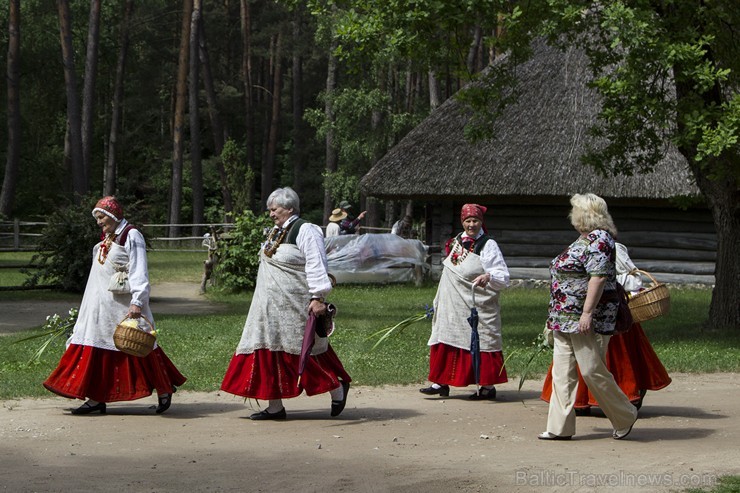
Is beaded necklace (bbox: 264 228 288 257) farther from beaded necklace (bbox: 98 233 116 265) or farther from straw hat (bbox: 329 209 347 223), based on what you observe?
straw hat (bbox: 329 209 347 223)

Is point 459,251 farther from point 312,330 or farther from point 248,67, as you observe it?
point 248,67

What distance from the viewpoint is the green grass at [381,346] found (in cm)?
1159

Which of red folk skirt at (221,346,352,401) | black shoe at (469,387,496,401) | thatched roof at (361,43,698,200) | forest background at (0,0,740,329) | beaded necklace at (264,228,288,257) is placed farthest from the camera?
thatched roof at (361,43,698,200)

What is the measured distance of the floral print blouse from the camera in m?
7.87

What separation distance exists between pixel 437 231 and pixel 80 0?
33.8 meters

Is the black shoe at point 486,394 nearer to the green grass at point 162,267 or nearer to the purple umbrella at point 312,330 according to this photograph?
the purple umbrella at point 312,330

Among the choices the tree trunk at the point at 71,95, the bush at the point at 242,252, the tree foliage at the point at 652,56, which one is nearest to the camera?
the tree foliage at the point at 652,56

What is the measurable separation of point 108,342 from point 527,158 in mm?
15467

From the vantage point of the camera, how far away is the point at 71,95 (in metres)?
36.0

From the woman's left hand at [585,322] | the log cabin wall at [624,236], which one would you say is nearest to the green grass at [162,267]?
the log cabin wall at [624,236]

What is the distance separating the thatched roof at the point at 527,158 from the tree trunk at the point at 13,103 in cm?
1834

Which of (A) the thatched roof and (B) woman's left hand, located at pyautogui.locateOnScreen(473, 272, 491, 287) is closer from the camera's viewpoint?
(B) woman's left hand, located at pyautogui.locateOnScreen(473, 272, 491, 287)

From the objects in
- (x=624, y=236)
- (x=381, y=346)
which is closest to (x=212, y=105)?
(x=624, y=236)

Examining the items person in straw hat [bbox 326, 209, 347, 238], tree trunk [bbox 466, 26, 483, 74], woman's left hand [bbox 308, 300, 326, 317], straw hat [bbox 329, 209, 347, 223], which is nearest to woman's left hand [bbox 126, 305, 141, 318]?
woman's left hand [bbox 308, 300, 326, 317]
